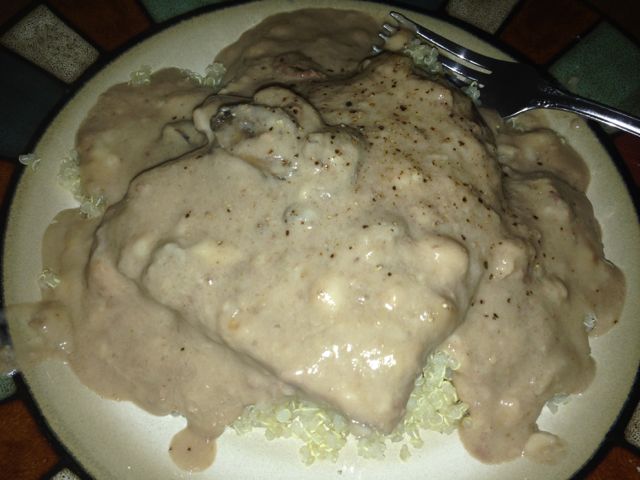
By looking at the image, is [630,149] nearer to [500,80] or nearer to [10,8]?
[500,80]

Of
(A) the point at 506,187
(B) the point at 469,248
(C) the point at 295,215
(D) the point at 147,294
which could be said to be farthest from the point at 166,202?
(A) the point at 506,187

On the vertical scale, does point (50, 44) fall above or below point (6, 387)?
above

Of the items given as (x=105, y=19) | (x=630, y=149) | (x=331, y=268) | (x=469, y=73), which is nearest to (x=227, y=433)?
(x=331, y=268)

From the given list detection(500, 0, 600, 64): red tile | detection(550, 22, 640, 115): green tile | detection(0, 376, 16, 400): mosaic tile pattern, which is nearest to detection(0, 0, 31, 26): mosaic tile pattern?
detection(0, 376, 16, 400): mosaic tile pattern

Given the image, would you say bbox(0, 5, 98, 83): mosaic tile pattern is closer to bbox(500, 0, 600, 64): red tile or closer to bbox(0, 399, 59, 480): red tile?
bbox(0, 399, 59, 480): red tile

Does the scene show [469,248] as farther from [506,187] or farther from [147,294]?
[147,294]
